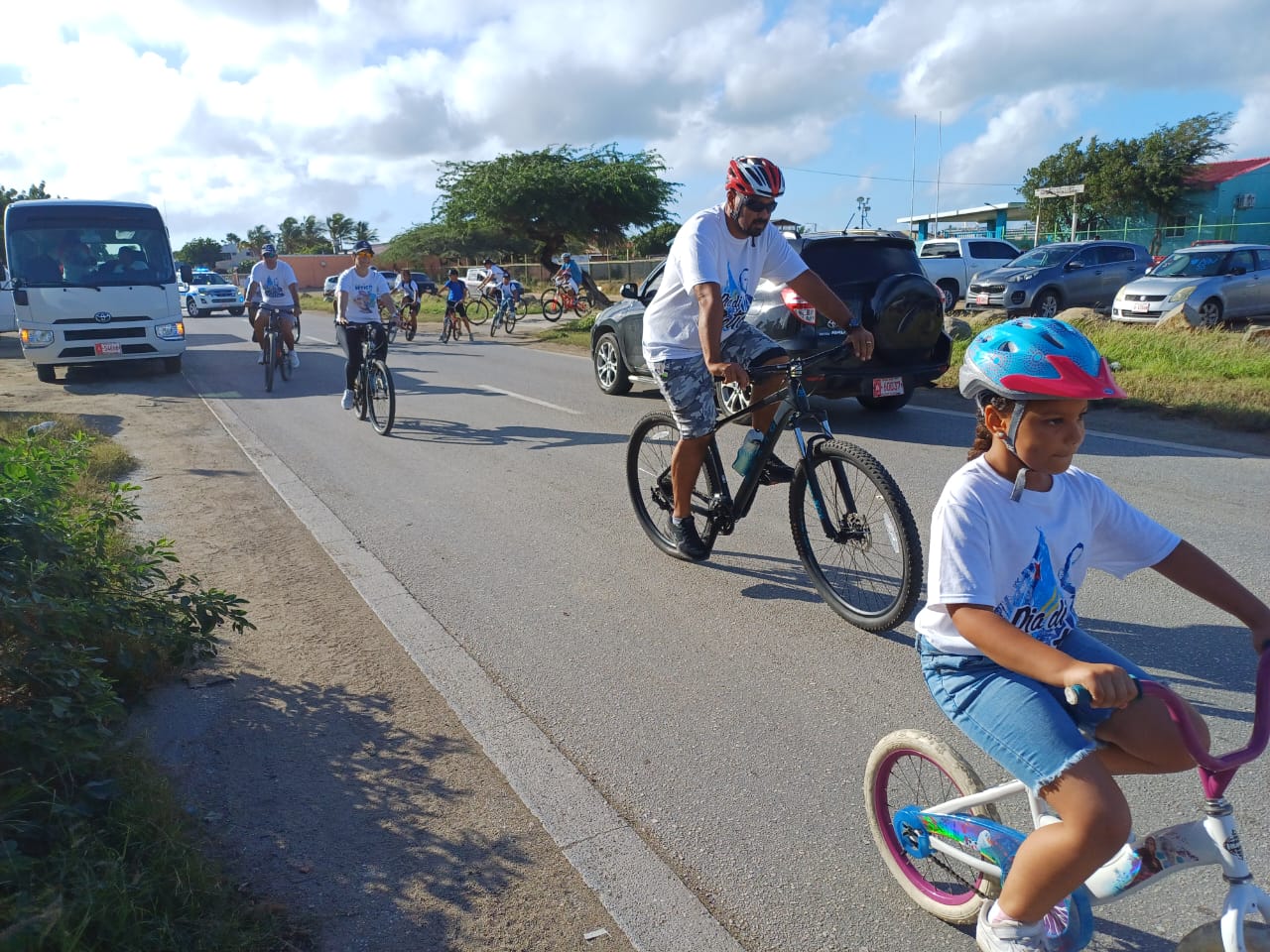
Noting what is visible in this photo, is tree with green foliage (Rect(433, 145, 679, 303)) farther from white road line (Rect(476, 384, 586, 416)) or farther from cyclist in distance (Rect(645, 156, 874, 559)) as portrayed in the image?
cyclist in distance (Rect(645, 156, 874, 559))

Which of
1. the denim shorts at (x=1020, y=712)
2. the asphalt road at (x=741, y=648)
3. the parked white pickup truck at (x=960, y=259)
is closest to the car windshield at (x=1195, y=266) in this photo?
the parked white pickup truck at (x=960, y=259)

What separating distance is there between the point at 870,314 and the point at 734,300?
4.44m

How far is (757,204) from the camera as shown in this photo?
16.0 ft

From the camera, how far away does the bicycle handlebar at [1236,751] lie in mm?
1879

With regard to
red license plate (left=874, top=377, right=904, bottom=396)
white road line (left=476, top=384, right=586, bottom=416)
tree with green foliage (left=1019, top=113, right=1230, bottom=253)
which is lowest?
white road line (left=476, top=384, right=586, bottom=416)

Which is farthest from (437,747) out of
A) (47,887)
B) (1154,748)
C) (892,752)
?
(1154,748)

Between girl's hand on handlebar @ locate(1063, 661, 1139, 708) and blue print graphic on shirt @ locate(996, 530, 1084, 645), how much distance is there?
37 centimetres

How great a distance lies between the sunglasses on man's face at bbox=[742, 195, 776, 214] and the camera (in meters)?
4.87

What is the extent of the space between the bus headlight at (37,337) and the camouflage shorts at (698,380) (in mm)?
12683

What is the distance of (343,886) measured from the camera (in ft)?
9.37

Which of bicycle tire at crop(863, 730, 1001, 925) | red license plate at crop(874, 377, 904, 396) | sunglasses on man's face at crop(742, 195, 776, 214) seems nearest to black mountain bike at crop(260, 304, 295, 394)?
red license plate at crop(874, 377, 904, 396)

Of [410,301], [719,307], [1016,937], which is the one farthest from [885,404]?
[410,301]

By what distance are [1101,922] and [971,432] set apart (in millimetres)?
7113

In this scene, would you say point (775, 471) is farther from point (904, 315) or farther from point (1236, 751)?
point (904, 315)
